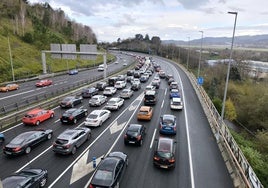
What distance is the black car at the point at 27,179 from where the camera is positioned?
457 inches

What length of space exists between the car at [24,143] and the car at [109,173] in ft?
23.1

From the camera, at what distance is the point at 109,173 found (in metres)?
12.6

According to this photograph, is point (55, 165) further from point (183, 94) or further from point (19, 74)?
point (19, 74)

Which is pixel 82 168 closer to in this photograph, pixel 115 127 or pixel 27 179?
pixel 27 179

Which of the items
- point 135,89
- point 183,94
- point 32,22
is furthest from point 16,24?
point 183,94

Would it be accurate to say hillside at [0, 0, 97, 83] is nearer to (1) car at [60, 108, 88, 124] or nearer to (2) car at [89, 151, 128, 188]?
(1) car at [60, 108, 88, 124]

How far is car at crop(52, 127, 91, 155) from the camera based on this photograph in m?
16.7

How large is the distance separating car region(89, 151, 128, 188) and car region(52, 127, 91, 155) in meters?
4.30

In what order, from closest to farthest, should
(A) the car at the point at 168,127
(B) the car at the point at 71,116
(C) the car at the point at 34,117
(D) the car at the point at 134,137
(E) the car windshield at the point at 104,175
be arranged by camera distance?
1. (E) the car windshield at the point at 104,175
2. (D) the car at the point at 134,137
3. (A) the car at the point at 168,127
4. (C) the car at the point at 34,117
5. (B) the car at the point at 71,116

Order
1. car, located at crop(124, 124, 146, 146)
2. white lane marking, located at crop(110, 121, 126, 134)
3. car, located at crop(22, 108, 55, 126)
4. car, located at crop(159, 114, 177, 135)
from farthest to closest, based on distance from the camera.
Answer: car, located at crop(22, 108, 55, 126), white lane marking, located at crop(110, 121, 126, 134), car, located at crop(159, 114, 177, 135), car, located at crop(124, 124, 146, 146)

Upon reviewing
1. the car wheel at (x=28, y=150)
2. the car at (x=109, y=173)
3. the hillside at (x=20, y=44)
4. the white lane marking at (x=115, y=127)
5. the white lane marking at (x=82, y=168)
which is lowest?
the white lane marking at (x=115, y=127)

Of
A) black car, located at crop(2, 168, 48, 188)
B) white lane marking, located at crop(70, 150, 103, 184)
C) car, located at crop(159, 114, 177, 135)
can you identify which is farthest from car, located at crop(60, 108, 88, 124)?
black car, located at crop(2, 168, 48, 188)

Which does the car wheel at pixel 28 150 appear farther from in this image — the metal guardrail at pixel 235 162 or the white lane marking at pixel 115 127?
the metal guardrail at pixel 235 162

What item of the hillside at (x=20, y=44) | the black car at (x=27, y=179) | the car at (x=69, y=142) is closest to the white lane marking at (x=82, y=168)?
the car at (x=69, y=142)
